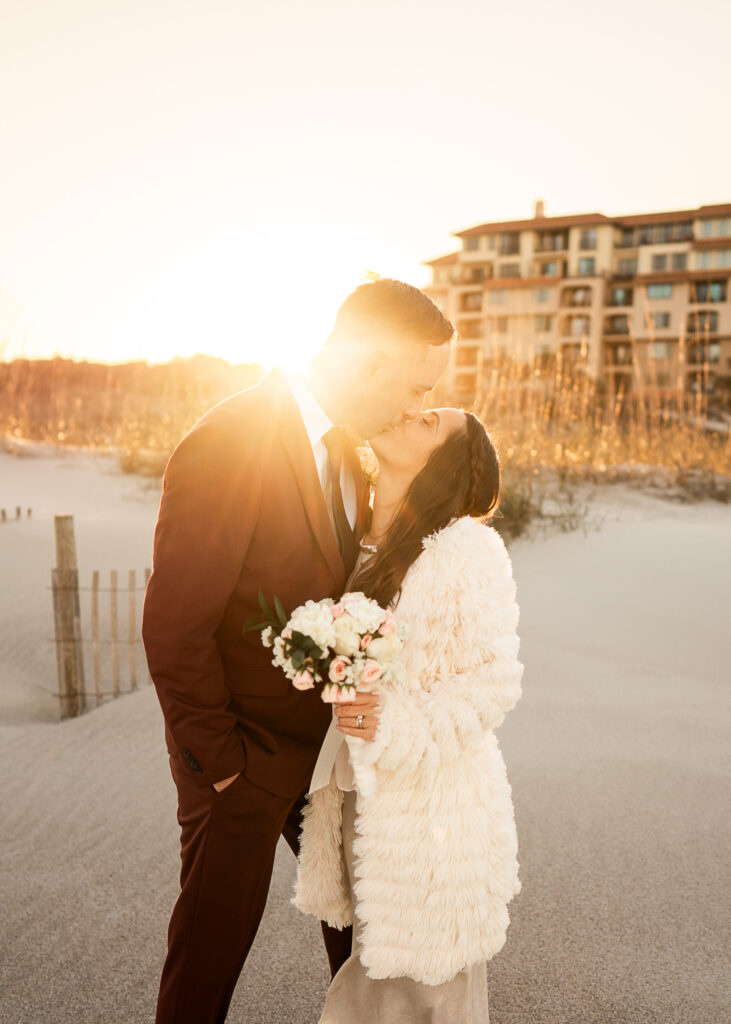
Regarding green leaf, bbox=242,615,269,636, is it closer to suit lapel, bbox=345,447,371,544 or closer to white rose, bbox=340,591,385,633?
white rose, bbox=340,591,385,633

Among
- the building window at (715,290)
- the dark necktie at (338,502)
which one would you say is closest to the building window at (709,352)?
the building window at (715,290)

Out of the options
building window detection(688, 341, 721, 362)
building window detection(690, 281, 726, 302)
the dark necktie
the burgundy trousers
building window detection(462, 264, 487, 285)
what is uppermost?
building window detection(462, 264, 487, 285)

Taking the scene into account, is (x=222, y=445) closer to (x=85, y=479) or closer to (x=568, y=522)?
(x=568, y=522)

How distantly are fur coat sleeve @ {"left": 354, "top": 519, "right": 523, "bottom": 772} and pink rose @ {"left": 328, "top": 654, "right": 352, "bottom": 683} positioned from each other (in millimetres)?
222

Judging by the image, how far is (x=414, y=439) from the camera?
225 centimetres

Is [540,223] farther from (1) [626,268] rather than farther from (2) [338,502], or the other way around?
(2) [338,502]

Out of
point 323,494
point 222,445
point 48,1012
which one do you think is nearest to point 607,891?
point 48,1012

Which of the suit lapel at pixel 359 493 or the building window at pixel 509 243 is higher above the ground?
the building window at pixel 509 243

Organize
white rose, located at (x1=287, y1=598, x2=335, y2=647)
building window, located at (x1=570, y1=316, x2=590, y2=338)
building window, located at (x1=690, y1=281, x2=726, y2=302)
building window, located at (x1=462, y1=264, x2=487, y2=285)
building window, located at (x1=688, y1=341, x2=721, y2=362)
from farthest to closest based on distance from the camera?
building window, located at (x1=462, y1=264, x2=487, y2=285), building window, located at (x1=570, y1=316, x2=590, y2=338), building window, located at (x1=690, y1=281, x2=726, y2=302), building window, located at (x1=688, y1=341, x2=721, y2=362), white rose, located at (x1=287, y1=598, x2=335, y2=647)

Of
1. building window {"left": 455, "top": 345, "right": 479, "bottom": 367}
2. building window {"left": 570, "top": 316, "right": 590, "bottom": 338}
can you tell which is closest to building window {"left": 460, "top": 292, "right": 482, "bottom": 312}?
building window {"left": 455, "top": 345, "right": 479, "bottom": 367}

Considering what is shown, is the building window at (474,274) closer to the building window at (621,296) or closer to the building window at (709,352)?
the building window at (621,296)

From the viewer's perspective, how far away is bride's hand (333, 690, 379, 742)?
2.01 metres

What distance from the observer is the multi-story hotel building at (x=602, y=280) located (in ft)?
169

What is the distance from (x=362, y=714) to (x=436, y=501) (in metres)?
0.58
